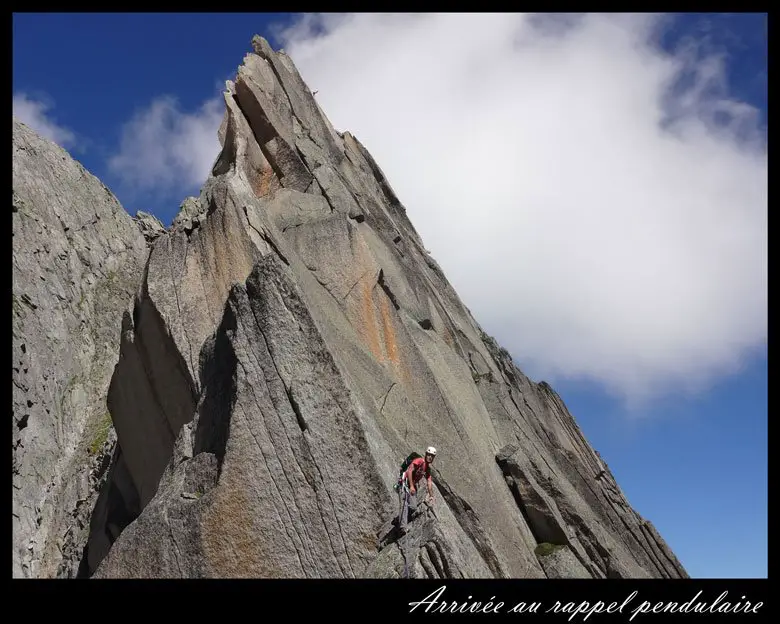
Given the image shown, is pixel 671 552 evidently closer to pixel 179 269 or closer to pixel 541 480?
→ pixel 541 480

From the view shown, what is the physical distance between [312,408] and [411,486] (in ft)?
14.5

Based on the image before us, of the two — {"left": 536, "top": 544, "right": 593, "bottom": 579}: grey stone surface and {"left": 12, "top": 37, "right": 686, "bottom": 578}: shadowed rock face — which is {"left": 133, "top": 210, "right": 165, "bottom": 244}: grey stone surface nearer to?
{"left": 12, "top": 37, "right": 686, "bottom": 578}: shadowed rock face

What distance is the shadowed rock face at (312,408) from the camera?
24.2 m

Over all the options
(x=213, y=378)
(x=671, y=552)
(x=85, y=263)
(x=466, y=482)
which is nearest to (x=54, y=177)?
(x=85, y=263)

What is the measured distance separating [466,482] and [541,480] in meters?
6.59

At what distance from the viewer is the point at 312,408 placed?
25828 millimetres

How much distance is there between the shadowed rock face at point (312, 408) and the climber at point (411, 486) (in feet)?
1.49

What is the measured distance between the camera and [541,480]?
3616 centimetres

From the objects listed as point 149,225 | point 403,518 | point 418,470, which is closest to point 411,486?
point 418,470

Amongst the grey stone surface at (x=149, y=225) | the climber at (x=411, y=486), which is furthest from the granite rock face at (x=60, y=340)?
the climber at (x=411, y=486)

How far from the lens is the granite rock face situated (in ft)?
140

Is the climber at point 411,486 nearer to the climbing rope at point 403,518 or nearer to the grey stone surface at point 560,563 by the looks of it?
the climbing rope at point 403,518

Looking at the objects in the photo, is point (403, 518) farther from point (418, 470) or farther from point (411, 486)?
point (418, 470)

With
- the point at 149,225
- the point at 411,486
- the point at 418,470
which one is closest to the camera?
the point at 411,486
